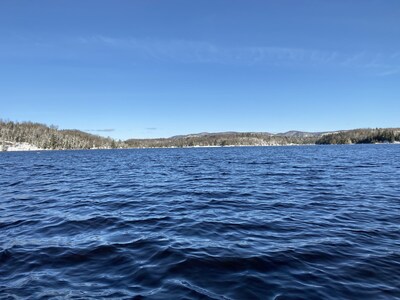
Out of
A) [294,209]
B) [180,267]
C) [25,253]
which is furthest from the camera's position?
[294,209]

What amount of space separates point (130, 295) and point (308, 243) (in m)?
6.74

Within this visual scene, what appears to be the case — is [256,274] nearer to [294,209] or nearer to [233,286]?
[233,286]

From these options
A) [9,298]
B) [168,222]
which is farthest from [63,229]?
[9,298]

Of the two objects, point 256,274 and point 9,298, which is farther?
point 256,274

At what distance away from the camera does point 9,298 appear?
679 centimetres

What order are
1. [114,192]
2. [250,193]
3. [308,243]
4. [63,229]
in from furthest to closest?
1. [114,192]
2. [250,193]
3. [63,229]
4. [308,243]

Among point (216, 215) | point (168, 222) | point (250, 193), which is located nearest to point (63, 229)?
point (168, 222)

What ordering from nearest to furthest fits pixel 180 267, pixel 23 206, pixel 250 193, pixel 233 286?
pixel 233 286, pixel 180 267, pixel 23 206, pixel 250 193

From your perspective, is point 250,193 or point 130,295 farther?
point 250,193

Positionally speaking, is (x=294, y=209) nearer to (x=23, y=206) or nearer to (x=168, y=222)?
(x=168, y=222)

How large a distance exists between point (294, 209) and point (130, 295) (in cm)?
1188

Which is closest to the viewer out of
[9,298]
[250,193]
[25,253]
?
[9,298]

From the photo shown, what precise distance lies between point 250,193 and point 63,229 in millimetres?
13674

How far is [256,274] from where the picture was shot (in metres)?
8.07
